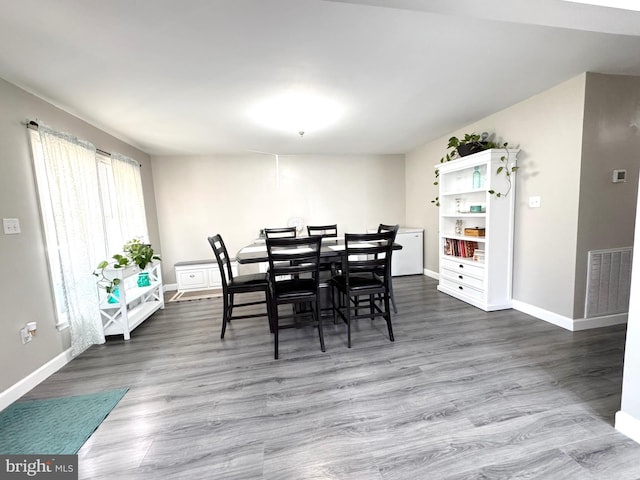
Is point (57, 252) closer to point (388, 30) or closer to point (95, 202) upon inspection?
point (95, 202)

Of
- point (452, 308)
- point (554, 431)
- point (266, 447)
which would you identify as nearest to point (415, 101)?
point (452, 308)

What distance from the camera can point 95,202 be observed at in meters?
2.77

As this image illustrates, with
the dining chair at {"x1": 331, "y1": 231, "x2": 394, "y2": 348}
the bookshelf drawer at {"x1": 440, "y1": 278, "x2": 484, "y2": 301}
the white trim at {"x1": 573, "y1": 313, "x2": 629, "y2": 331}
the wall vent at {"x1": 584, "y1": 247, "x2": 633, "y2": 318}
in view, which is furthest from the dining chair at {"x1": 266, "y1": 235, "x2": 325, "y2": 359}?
the wall vent at {"x1": 584, "y1": 247, "x2": 633, "y2": 318}

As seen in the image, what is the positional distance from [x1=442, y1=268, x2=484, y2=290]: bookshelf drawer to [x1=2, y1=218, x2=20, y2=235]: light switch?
4.46m

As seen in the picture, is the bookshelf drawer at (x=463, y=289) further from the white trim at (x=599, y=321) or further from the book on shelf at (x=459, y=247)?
the white trim at (x=599, y=321)

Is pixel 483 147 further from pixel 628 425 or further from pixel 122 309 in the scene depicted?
pixel 122 309

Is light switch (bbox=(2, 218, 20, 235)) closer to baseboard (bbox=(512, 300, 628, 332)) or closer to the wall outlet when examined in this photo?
the wall outlet

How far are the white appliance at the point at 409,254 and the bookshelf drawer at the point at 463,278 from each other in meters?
0.99

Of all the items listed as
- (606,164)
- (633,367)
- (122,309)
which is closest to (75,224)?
(122,309)

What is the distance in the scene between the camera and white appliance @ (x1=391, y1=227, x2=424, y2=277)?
4680 millimetres

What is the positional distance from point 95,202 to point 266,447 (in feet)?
9.80

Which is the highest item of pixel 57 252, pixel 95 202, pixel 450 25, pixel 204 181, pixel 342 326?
pixel 450 25

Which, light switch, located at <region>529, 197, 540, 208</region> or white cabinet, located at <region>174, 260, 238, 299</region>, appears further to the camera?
white cabinet, located at <region>174, 260, 238, 299</region>

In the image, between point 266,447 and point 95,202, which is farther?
point 95,202
